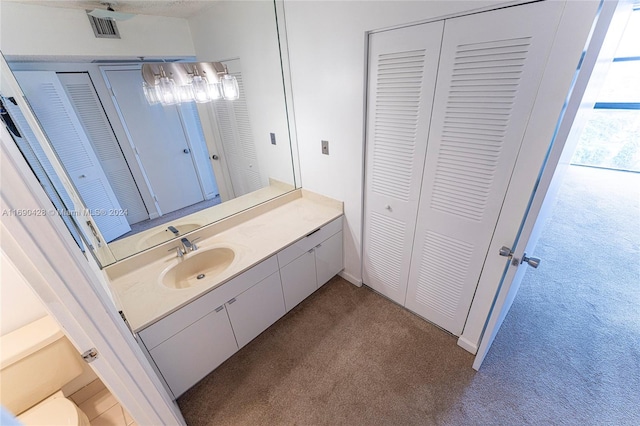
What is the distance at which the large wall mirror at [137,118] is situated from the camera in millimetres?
1148

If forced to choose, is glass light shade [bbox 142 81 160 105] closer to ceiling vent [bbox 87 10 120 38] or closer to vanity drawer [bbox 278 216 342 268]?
ceiling vent [bbox 87 10 120 38]

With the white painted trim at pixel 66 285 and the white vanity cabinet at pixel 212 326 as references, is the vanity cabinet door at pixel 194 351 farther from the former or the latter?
the white painted trim at pixel 66 285

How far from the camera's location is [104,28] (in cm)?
127

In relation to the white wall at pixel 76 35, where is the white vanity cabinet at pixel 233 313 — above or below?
below

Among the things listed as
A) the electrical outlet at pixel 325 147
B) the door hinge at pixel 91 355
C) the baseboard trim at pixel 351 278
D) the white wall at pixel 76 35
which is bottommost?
the baseboard trim at pixel 351 278

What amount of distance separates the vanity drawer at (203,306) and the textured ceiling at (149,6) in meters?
1.52

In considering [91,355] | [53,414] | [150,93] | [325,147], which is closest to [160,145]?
[150,93]

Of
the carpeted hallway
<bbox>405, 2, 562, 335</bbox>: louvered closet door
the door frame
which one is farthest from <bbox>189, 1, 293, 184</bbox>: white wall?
the door frame

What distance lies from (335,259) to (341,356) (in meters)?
0.75

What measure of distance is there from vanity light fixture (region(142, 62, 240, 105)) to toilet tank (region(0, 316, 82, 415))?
1.25 metres

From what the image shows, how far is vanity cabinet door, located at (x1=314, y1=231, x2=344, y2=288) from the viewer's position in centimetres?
200

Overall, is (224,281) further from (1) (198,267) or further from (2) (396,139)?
(2) (396,139)

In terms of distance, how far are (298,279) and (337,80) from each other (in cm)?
142

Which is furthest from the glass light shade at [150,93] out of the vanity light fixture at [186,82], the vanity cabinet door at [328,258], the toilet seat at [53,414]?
the toilet seat at [53,414]
